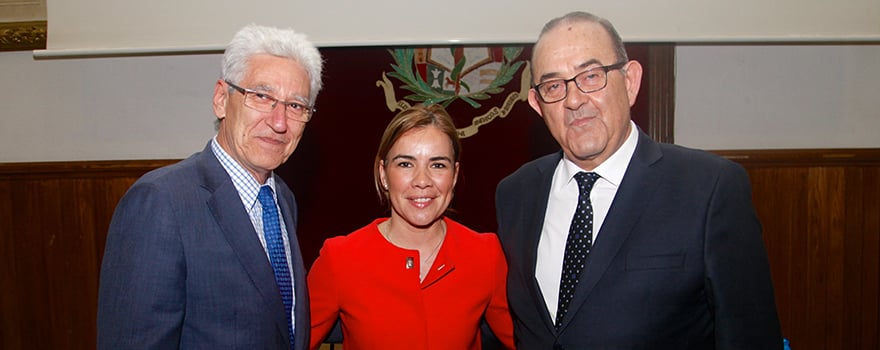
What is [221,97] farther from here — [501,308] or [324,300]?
[501,308]

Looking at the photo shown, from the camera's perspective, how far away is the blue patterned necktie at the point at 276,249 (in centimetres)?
161

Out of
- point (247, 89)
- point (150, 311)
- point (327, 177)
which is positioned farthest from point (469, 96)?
point (150, 311)

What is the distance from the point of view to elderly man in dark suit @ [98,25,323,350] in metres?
1.30

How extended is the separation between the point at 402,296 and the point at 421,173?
409 millimetres

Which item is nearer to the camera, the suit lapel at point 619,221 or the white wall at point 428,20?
the suit lapel at point 619,221

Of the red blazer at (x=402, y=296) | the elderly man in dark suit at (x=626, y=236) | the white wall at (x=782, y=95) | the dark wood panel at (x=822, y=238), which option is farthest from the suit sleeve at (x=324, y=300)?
the dark wood panel at (x=822, y=238)

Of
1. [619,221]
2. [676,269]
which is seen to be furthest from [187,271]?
[676,269]

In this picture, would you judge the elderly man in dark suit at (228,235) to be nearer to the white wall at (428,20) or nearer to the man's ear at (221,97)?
the man's ear at (221,97)

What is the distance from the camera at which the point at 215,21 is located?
257 cm

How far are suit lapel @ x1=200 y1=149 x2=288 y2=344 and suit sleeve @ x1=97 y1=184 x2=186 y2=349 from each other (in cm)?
13

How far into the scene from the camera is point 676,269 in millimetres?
1441

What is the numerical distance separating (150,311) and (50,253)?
240 centimetres

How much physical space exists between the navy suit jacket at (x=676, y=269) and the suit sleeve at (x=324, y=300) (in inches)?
29.0

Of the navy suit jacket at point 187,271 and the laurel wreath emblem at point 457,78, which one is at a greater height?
the laurel wreath emblem at point 457,78
